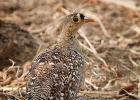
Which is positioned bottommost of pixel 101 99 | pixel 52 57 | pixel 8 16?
pixel 101 99

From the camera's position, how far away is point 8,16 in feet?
34.0

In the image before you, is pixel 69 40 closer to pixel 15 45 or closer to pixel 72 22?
pixel 72 22

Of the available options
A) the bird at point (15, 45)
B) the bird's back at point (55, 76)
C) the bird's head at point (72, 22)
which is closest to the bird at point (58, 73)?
the bird's back at point (55, 76)

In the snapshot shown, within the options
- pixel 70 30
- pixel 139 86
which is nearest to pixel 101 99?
pixel 139 86

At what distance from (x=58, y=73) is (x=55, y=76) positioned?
0.07 metres

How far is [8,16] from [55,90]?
14.9 ft

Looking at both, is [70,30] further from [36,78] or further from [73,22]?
[36,78]

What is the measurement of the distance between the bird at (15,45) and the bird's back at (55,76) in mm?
1629

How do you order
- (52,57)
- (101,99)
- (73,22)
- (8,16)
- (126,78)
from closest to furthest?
(52,57) → (73,22) → (101,99) → (126,78) → (8,16)

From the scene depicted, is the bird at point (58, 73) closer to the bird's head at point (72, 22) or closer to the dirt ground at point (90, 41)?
the bird's head at point (72, 22)

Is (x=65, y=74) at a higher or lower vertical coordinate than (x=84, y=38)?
lower

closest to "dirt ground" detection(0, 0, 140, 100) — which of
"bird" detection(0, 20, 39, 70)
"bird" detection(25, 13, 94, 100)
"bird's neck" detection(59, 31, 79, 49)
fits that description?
"bird" detection(0, 20, 39, 70)

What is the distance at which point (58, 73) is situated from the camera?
6195mm

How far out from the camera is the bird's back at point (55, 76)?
598cm
